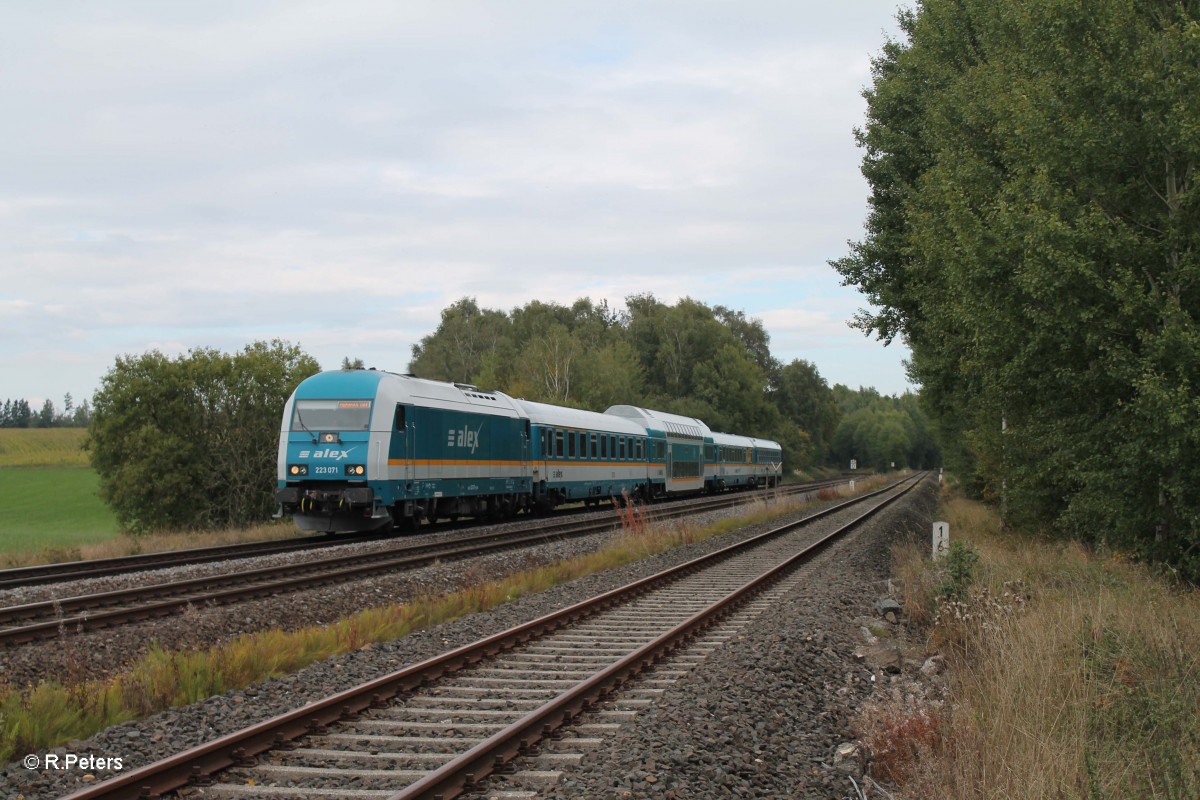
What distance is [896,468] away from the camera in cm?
13838

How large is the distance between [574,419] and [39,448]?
216 feet

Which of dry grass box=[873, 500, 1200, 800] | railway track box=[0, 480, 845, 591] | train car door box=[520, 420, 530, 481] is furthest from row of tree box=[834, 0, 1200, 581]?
train car door box=[520, 420, 530, 481]

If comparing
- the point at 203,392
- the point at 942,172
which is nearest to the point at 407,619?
the point at 942,172

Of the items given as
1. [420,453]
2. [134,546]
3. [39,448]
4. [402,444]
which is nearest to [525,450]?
[420,453]

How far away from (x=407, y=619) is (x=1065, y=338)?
899cm

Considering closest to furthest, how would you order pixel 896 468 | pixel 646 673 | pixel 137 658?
pixel 646 673 → pixel 137 658 → pixel 896 468

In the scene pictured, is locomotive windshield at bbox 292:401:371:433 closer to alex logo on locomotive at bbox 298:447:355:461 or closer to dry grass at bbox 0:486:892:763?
alex logo on locomotive at bbox 298:447:355:461

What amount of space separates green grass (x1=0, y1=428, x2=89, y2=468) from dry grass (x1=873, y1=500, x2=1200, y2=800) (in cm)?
6607

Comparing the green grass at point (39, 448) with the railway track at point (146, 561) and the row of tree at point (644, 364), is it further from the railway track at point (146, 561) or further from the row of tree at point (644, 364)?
the railway track at point (146, 561)

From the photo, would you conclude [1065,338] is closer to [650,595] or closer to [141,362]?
[650,595]

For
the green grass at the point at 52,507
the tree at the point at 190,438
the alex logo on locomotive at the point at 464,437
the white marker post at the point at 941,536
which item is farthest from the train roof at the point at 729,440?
the white marker post at the point at 941,536

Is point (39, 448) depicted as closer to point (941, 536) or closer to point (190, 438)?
point (190, 438)

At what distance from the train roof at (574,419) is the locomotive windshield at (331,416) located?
315 inches

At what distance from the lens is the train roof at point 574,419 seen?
28.2 m
